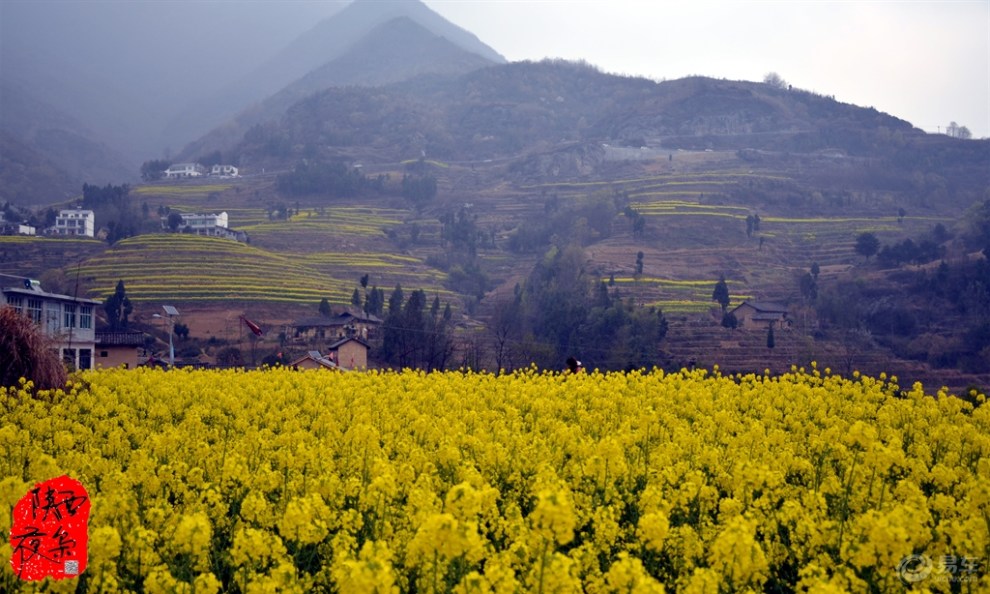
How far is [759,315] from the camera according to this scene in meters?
74.9

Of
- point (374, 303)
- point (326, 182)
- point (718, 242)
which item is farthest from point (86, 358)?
point (326, 182)

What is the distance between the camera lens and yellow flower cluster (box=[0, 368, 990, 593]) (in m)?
7.60

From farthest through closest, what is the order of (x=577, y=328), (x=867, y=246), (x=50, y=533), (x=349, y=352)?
(x=867, y=246) < (x=577, y=328) < (x=349, y=352) < (x=50, y=533)

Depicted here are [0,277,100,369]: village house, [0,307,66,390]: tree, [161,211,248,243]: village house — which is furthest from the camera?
[161,211,248,243]: village house

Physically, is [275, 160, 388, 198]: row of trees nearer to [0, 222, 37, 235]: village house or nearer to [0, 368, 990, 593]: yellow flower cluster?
[0, 222, 37, 235]: village house

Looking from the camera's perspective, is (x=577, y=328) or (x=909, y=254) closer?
(x=577, y=328)

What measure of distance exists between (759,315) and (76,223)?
8952 cm

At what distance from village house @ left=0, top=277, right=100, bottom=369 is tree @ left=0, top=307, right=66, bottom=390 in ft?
91.9

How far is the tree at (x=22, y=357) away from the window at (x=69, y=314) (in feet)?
104

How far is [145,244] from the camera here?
328 feet

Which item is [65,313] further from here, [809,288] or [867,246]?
[867,246]

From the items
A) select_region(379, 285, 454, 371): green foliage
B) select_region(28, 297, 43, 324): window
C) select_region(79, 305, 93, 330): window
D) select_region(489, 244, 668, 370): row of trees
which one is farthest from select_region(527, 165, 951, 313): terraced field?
select_region(28, 297, 43, 324): window

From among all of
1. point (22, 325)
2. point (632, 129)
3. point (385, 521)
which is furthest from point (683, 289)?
point (632, 129)

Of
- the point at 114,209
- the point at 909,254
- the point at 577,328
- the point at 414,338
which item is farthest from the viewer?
the point at 114,209
